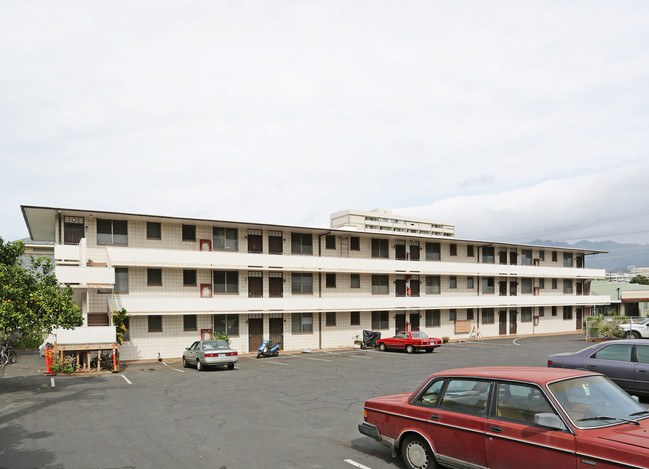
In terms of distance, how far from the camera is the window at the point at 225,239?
103 feet

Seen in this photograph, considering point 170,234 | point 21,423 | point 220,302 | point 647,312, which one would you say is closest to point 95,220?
point 170,234

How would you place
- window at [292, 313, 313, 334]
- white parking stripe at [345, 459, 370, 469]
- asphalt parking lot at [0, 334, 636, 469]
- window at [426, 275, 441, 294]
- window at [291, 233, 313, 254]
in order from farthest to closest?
window at [426, 275, 441, 294], window at [291, 233, 313, 254], window at [292, 313, 313, 334], asphalt parking lot at [0, 334, 636, 469], white parking stripe at [345, 459, 370, 469]

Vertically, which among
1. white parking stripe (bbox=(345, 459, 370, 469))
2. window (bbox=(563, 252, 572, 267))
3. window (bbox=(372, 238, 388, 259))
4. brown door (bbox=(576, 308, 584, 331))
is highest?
window (bbox=(372, 238, 388, 259))

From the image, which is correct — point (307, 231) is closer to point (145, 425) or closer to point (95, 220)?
point (95, 220)

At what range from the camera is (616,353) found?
44.0 ft

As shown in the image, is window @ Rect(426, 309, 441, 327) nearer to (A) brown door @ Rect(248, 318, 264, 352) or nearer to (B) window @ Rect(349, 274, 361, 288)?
(B) window @ Rect(349, 274, 361, 288)

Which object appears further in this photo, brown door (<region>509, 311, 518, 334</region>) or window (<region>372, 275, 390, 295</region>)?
brown door (<region>509, 311, 518, 334</region>)

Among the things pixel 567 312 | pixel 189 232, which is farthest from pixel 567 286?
pixel 189 232

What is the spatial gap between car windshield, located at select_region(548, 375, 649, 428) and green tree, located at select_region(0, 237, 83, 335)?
53.0 ft

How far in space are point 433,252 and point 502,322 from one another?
1107 cm

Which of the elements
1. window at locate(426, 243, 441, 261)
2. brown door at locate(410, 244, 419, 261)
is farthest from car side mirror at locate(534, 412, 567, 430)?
window at locate(426, 243, 441, 261)

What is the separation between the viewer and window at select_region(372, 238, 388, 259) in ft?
127

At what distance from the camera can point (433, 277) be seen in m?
41.9

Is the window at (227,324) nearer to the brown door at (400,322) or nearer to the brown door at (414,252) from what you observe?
the brown door at (400,322)
